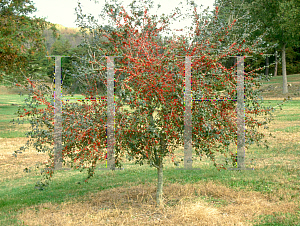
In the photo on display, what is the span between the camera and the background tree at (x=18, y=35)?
51.4ft

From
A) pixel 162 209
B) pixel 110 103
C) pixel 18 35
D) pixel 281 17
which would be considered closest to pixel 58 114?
pixel 110 103

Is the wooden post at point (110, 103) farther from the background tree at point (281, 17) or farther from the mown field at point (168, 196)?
the background tree at point (281, 17)

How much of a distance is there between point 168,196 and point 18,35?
43.7ft

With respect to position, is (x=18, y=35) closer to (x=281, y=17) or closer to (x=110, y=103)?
(x=110, y=103)

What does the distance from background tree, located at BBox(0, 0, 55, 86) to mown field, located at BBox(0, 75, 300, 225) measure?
24.1ft

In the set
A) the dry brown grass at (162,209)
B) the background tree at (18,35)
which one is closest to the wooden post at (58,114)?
the dry brown grass at (162,209)

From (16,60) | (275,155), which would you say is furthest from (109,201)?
(16,60)

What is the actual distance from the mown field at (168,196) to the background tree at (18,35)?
7350mm

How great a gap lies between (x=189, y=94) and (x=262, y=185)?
11.2 feet

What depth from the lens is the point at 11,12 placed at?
1739 centimetres

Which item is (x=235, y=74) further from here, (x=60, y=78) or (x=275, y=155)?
(x=275, y=155)

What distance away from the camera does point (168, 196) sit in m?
6.69

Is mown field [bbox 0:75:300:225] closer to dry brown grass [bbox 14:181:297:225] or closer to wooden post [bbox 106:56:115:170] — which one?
dry brown grass [bbox 14:181:297:225]

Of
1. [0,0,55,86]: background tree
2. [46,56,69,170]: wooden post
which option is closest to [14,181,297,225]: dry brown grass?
[46,56,69,170]: wooden post
